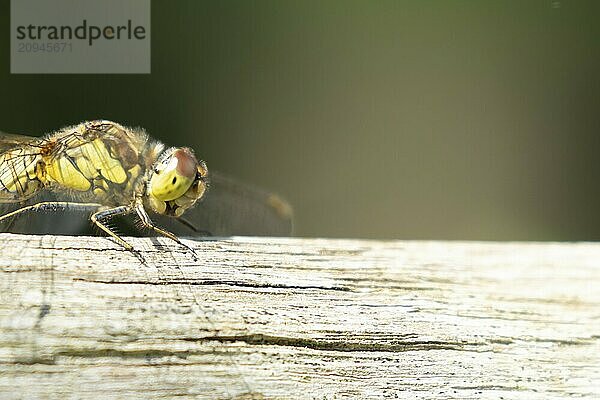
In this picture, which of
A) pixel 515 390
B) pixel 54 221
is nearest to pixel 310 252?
pixel 515 390

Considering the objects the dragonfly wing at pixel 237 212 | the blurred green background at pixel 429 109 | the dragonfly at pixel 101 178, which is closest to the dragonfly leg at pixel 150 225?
the dragonfly at pixel 101 178

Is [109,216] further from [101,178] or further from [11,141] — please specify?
[11,141]

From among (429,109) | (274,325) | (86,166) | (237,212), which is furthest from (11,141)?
(429,109)

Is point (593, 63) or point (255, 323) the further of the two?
point (593, 63)

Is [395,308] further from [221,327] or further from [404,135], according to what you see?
[404,135]

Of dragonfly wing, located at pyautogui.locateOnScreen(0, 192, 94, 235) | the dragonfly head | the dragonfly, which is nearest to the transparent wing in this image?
the dragonfly

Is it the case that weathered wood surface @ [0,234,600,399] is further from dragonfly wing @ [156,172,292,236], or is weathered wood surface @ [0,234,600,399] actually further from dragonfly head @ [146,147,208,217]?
dragonfly wing @ [156,172,292,236]
